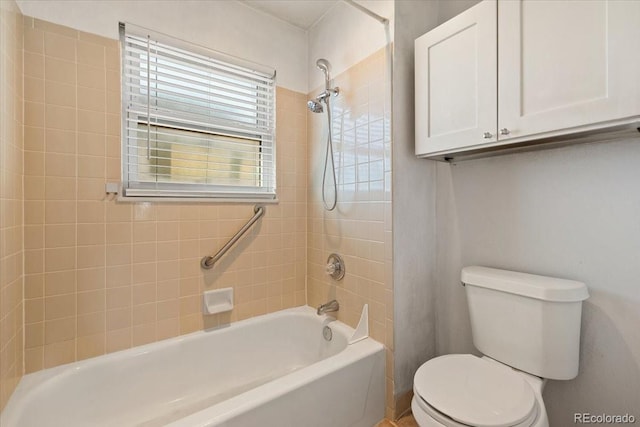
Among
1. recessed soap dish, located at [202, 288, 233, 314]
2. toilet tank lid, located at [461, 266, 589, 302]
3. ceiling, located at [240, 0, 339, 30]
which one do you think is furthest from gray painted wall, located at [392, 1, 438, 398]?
recessed soap dish, located at [202, 288, 233, 314]

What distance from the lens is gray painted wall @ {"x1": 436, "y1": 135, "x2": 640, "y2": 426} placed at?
1.14 metres

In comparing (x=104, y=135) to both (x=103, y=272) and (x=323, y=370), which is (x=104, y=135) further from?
(x=323, y=370)

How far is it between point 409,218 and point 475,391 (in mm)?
805

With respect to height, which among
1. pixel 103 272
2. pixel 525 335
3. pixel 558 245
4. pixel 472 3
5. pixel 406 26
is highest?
pixel 472 3

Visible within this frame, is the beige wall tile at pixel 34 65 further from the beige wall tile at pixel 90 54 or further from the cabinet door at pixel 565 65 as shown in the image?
the cabinet door at pixel 565 65

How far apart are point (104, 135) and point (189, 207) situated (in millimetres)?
523

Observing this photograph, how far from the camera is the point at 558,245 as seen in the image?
1.31 metres

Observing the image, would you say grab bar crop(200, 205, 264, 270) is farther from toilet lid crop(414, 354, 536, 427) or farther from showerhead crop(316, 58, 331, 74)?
toilet lid crop(414, 354, 536, 427)

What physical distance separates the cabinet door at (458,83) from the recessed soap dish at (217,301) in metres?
1.37

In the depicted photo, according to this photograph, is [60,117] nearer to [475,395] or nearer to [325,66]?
[325,66]

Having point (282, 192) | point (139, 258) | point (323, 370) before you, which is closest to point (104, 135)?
point (139, 258)

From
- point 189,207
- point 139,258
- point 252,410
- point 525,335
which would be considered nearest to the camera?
point 252,410

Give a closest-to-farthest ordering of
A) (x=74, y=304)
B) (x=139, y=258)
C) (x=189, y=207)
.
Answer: (x=74, y=304), (x=139, y=258), (x=189, y=207)

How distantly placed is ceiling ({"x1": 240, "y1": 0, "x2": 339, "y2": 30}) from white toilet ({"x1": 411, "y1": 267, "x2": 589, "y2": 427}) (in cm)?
183
